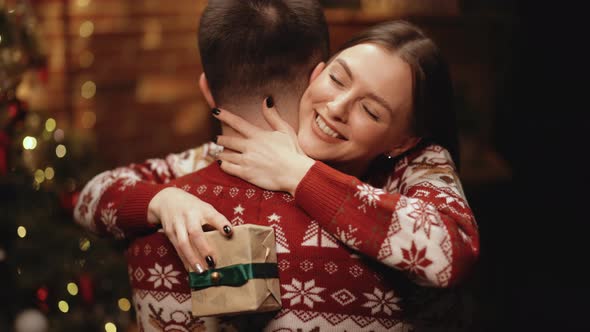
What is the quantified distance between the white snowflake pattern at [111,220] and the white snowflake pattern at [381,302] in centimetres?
60

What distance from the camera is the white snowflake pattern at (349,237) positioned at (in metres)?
1.18

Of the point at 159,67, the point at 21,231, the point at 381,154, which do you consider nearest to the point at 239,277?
the point at 381,154

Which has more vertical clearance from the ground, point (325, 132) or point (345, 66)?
point (345, 66)

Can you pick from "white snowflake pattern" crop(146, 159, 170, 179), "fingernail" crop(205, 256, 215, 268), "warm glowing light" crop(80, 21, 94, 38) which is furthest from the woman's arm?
"warm glowing light" crop(80, 21, 94, 38)

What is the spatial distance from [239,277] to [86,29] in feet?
10.2

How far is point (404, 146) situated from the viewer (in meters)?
1.51

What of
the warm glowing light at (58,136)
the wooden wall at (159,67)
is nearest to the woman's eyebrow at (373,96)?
the warm glowing light at (58,136)

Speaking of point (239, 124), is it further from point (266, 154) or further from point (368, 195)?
point (368, 195)

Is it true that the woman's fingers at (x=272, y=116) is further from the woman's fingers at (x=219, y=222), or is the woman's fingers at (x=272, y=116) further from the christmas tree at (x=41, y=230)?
the christmas tree at (x=41, y=230)

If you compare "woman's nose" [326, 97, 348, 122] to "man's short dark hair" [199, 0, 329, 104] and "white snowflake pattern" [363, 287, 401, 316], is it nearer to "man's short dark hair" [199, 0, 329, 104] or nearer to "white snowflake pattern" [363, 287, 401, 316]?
"man's short dark hair" [199, 0, 329, 104]

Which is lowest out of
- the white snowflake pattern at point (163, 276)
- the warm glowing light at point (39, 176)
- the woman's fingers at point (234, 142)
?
the warm glowing light at point (39, 176)

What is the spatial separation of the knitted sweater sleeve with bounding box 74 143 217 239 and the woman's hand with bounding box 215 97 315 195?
191mm

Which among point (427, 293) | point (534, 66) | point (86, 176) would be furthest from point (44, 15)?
point (534, 66)

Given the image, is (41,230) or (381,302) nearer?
(381,302)
